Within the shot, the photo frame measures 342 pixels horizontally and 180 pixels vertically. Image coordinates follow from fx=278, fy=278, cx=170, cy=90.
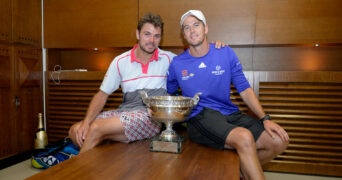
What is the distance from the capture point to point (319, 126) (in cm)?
265

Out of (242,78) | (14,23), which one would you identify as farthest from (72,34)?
(242,78)

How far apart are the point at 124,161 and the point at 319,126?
6.69 feet

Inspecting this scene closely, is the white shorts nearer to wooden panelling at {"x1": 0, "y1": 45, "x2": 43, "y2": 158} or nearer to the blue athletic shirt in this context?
the blue athletic shirt

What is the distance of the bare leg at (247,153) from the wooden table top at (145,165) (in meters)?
0.06

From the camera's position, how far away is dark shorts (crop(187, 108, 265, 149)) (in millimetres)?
1710

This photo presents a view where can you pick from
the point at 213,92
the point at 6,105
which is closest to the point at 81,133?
the point at 213,92

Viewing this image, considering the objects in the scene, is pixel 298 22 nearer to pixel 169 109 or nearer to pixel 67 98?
pixel 169 109

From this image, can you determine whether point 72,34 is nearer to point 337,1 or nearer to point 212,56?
point 212,56

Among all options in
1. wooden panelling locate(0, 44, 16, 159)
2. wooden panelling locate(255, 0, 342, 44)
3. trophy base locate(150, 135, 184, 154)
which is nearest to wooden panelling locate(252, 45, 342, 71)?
wooden panelling locate(255, 0, 342, 44)

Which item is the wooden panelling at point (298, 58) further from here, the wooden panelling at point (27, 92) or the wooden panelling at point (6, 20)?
the wooden panelling at point (6, 20)

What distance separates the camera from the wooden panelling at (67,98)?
3.24 meters

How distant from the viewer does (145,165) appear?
1.40 m

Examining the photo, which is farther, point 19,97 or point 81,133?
point 19,97

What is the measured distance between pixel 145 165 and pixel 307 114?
6.35ft
